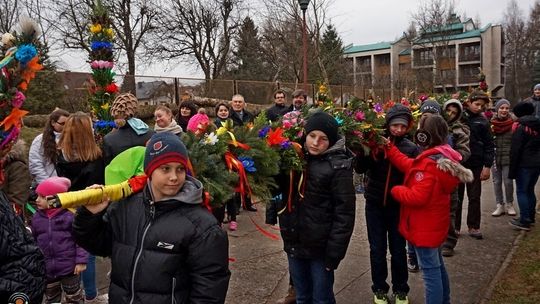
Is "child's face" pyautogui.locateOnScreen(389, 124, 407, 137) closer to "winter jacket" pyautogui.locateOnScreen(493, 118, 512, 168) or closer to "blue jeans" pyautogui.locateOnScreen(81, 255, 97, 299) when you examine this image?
"blue jeans" pyautogui.locateOnScreen(81, 255, 97, 299)

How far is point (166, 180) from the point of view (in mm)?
2209

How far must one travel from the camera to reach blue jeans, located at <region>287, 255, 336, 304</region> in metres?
3.41

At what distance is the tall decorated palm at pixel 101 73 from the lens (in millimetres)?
5523

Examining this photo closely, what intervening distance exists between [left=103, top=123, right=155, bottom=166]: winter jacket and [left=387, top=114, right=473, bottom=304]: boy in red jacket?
8.23 feet

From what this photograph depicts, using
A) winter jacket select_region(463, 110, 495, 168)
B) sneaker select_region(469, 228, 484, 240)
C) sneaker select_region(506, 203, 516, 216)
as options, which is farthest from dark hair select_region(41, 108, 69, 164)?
sneaker select_region(506, 203, 516, 216)

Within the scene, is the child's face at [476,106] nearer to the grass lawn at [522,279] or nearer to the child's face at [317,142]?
the grass lawn at [522,279]

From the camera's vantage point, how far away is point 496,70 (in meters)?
59.8

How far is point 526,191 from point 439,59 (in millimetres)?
44087

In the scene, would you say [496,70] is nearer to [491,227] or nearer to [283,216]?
[491,227]

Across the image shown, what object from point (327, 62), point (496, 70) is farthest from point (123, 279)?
point (496, 70)

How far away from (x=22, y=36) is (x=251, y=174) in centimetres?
165

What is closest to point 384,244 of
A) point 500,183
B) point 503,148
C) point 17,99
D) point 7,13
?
point 17,99

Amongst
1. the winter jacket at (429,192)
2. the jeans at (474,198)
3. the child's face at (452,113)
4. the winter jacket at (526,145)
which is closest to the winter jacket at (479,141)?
the jeans at (474,198)

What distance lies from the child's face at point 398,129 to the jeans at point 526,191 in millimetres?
3507
